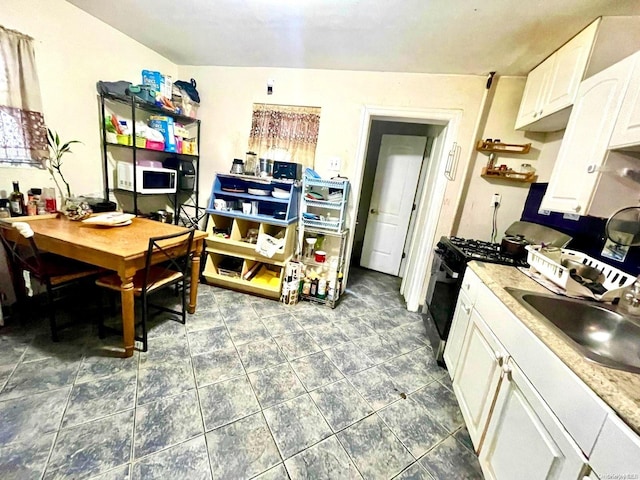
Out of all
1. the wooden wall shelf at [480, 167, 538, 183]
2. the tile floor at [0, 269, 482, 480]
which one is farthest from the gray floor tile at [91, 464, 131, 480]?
the wooden wall shelf at [480, 167, 538, 183]

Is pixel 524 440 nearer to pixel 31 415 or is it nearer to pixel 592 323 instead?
pixel 592 323

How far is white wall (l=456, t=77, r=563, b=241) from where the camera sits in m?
2.17

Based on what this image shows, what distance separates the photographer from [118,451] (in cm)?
111

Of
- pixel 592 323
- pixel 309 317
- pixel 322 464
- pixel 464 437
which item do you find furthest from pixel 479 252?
pixel 322 464

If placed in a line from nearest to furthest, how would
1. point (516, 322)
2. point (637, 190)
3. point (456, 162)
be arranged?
point (516, 322) < point (637, 190) < point (456, 162)

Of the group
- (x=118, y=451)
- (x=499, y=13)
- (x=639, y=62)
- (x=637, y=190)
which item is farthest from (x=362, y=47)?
(x=118, y=451)

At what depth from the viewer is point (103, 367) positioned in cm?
153

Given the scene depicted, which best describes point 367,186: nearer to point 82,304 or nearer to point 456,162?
point 456,162

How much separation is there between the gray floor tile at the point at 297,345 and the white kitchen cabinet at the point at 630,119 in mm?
2034

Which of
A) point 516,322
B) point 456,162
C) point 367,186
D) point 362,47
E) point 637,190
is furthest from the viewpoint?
point 367,186

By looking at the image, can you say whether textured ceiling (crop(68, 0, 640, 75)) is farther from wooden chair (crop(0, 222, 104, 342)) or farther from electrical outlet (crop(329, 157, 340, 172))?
wooden chair (crop(0, 222, 104, 342))

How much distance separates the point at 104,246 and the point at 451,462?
221 cm

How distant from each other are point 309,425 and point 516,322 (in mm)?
1124

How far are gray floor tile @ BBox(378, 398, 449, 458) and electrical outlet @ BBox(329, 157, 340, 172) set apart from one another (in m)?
2.05
